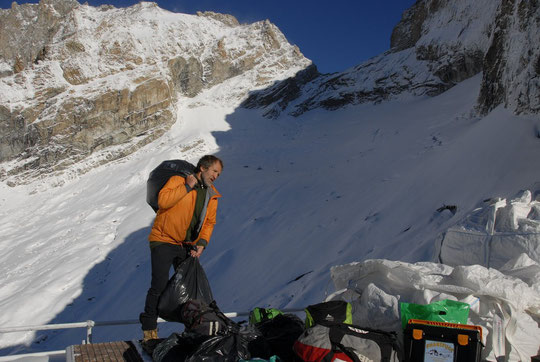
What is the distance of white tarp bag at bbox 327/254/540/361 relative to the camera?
118 inches

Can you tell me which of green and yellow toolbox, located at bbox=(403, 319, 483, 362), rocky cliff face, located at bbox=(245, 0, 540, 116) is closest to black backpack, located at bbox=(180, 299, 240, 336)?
green and yellow toolbox, located at bbox=(403, 319, 483, 362)

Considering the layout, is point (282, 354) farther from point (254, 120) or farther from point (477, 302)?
point (254, 120)

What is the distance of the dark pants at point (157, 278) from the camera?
374 cm

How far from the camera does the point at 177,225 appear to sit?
154 inches

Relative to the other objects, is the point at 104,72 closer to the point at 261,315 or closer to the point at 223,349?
the point at 261,315

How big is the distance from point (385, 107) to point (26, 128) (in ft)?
103

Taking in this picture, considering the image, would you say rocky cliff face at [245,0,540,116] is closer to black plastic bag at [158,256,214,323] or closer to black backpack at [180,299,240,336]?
black plastic bag at [158,256,214,323]

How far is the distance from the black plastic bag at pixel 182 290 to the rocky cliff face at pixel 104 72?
31.3 m

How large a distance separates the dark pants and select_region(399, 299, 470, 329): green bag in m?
2.18

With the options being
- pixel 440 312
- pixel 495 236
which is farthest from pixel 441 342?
pixel 495 236

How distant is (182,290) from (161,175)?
1.13 meters

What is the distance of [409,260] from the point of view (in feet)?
20.7

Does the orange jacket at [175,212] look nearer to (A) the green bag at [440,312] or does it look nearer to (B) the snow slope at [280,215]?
(B) the snow slope at [280,215]

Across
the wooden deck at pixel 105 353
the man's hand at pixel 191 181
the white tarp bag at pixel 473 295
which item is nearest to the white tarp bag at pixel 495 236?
the white tarp bag at pixel 473 295
